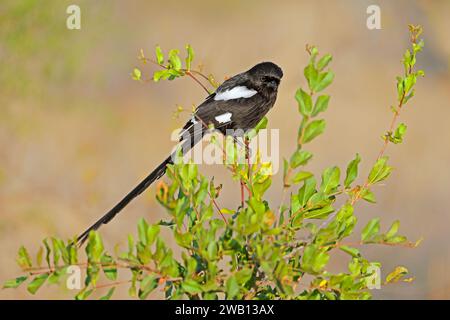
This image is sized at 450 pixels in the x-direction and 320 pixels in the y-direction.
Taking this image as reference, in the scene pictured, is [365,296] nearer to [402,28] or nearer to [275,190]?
[275,190]

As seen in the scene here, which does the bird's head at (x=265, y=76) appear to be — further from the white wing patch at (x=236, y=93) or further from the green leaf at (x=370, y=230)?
the green leaf at (x=370, y=230)

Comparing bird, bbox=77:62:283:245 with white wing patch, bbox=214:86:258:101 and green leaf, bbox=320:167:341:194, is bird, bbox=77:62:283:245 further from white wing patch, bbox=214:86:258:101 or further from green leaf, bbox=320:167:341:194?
green leaf, bbox=320:167:341:194

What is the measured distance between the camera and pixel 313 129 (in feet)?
4.33

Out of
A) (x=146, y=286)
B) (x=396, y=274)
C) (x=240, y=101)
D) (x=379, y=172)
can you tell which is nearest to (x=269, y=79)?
(x=240, y=101)

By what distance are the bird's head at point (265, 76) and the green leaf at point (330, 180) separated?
51.4 inches

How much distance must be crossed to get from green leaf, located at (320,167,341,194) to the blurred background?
3.09 meters

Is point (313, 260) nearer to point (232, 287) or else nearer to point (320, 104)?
point (232, 287)

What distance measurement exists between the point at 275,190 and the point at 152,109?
1.37 meters

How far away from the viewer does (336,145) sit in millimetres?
5633

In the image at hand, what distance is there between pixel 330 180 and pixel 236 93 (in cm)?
125

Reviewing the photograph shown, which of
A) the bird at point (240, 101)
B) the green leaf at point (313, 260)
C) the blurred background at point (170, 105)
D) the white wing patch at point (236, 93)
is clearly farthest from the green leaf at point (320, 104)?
the blurred background at point (170, 105)

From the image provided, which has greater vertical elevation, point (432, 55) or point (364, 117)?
point (432, 55)

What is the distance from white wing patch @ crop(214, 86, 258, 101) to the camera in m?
2.73
